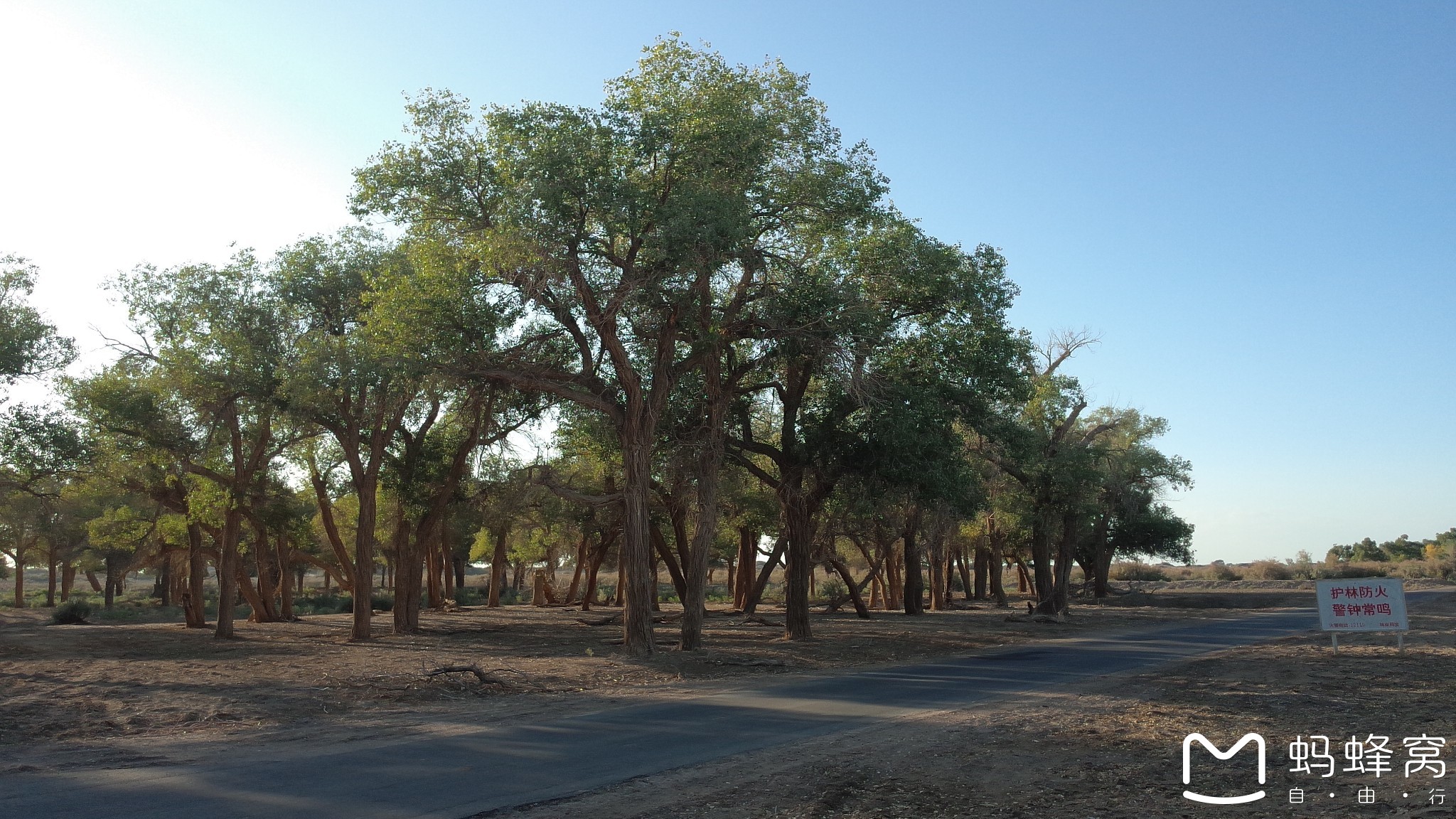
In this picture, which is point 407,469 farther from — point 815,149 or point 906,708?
point 906,708

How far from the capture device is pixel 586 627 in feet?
104

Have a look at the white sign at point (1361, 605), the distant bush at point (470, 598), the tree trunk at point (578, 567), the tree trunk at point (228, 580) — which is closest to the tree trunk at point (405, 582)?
the tree trunk at point (228, 580)

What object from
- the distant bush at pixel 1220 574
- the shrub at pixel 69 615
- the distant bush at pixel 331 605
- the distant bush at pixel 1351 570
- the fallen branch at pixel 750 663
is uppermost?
the fallen branch at pixel 750 663

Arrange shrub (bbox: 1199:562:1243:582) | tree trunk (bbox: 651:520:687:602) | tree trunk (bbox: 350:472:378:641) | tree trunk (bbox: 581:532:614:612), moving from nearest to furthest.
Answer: tree trunk (bbox: 350:472:378:641) < tree trunk (bbox: 651:520:687:602) < tree trunk (bbox: 581:532:614:612) < shrub (bbox: 1199:562:1243:582)

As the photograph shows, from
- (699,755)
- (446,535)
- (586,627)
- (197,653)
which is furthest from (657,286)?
(446,535)

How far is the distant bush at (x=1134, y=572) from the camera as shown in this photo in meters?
82.6

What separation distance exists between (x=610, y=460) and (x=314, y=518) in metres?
24.6

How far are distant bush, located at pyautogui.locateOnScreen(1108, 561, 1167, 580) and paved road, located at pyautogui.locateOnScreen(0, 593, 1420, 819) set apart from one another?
240 ft

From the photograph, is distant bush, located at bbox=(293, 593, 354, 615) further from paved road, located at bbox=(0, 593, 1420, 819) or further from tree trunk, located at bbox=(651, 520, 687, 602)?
paved road, located at bbox=(0, 593, 1420, 819)

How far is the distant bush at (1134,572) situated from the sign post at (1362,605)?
63546 mm

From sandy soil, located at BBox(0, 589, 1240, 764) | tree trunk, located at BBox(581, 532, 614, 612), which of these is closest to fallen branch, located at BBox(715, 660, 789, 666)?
sandy soil, located at BBox(0, 589, 1240, 764)

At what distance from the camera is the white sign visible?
18250 millimetres

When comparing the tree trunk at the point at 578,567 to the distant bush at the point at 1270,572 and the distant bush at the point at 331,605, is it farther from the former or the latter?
the distant bush at the point at 1270,572

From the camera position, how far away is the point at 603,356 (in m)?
20.5
